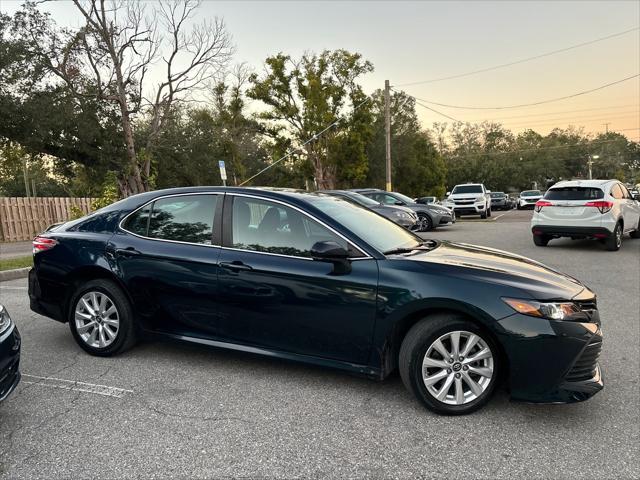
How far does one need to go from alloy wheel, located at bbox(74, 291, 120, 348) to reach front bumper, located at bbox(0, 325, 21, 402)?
43.2 inches

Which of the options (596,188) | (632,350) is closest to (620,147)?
(596,188)

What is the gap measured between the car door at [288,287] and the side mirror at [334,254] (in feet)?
0.10

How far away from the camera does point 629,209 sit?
11.5 metres

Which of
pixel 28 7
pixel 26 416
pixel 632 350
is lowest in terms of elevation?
pixel 632 350

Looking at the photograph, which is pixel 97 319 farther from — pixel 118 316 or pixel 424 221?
pixel 424 221

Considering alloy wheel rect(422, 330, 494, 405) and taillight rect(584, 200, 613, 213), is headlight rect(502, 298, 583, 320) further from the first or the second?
taillight rect(584, 200, 613, 213)

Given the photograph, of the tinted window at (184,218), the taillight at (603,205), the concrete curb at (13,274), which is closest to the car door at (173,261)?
the tinted window at (184,218)

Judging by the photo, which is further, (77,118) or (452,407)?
(77,118)

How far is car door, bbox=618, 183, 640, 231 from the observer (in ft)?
36.8

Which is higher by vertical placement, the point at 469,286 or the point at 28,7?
the point at 28,7

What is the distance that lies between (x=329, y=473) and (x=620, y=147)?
121 metres

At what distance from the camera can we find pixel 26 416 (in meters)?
3.22

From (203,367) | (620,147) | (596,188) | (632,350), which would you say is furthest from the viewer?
(620,147)

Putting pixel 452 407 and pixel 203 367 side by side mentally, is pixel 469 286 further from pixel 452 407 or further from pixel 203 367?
pixel 203 367
